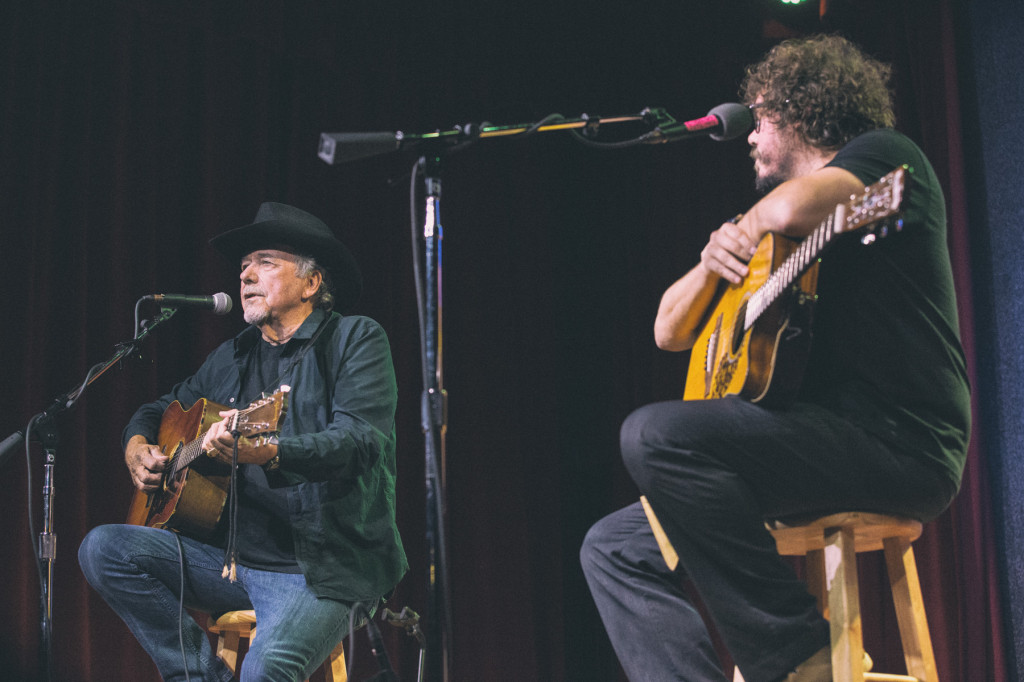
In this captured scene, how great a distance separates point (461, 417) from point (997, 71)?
283 cm

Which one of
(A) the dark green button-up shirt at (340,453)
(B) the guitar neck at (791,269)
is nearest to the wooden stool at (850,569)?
(B) the guitar neck at (791,269)

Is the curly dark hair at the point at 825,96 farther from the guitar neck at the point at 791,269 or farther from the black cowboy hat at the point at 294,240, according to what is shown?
the black cowboy hat at the point at 294,240

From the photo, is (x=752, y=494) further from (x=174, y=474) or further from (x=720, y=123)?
(x=174, y=474)

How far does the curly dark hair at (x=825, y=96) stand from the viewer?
2.27 meters

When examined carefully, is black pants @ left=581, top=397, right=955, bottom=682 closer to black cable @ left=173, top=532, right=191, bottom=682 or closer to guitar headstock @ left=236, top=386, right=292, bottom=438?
guitar headstock @ left=236, top=386, right=292, bottom=438

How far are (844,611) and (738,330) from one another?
636 mm

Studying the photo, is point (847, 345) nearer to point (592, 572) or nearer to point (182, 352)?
point (592, 572)

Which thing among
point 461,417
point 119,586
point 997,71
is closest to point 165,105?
point 461,417

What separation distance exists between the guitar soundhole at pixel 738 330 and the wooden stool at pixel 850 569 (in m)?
0.40

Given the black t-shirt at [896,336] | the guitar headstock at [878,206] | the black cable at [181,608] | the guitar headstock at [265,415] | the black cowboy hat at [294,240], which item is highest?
the black cowboy hat at [294,240]

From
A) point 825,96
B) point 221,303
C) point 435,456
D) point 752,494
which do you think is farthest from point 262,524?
point 825,96

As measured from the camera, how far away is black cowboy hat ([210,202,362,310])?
3.09m

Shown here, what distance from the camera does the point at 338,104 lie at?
4414 mm

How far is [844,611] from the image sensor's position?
1800 millimetres
